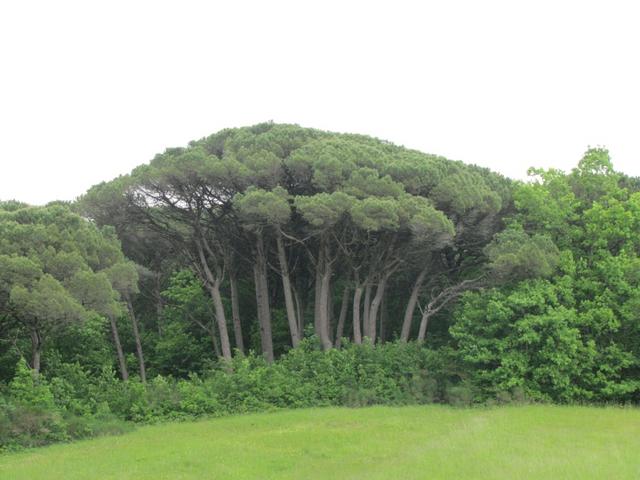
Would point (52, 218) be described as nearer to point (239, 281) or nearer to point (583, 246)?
point (239, 281)

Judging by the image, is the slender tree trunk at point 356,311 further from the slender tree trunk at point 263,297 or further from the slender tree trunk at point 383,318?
the slender tree trunk at point 383,318

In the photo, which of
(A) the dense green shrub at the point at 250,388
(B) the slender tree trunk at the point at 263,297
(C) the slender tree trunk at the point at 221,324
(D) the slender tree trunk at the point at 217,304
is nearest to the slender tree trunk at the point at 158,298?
(D) the slender tree trunk at the point at 217,304

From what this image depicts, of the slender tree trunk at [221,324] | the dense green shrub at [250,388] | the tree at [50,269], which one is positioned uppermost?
the tree at [50,269]

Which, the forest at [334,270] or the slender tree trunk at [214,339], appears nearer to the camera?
the forest at [334,270]

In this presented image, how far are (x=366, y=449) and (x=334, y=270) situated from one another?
14.9m

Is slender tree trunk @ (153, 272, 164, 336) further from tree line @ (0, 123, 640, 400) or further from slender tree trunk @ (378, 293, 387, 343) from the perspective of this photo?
slender tree trunk @ (378, 293, 387, 343)

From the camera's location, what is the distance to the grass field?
11055 millimetres

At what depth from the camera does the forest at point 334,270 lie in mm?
18281

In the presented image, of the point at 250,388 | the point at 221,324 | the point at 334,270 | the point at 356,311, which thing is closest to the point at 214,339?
the point at 221,324

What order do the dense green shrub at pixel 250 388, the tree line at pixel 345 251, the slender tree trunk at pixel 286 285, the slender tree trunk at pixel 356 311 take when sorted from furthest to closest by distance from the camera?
the slender tree trunk at pixel 286 285 < the slender tree trunk at pixel 356 311 < the tree line at pixel 345 251 < the dense green shrub at pixel 250 388

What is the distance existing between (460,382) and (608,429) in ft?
22.7

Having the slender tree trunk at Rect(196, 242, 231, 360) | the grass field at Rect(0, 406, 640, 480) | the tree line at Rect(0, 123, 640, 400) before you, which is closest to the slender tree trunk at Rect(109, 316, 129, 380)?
the tree line at Rect(0, 123, 640, 400)

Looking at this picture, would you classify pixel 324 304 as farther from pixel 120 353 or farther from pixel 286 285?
pixel 120 353

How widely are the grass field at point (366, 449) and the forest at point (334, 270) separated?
2.20 meters
